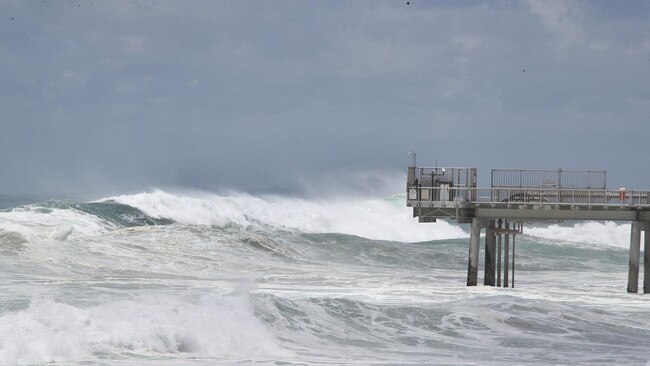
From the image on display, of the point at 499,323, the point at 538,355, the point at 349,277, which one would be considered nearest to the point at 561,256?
the point at 349,277

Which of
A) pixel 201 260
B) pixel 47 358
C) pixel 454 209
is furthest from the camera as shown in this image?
pixel 201 260

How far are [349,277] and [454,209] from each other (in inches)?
288

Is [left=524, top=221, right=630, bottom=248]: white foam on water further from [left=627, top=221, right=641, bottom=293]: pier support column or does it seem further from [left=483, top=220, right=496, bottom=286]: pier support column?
[left=627, top=221, right=641, bottom=293]: pier support column

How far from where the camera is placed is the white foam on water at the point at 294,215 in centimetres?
7719

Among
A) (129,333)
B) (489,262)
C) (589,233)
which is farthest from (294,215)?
(129,333)

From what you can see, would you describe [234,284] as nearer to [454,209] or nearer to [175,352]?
[454,209]

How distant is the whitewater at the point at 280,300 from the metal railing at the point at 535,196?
3.09 m

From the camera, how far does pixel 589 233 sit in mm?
Answer: 83500

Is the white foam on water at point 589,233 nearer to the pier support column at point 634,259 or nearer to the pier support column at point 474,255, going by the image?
Answer: the pier support column at point 634,259

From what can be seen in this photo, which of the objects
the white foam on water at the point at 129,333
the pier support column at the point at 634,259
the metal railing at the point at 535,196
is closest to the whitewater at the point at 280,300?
the white foam on water at the point at 129,333

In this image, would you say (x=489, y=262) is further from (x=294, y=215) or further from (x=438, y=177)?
(x=294, y=215)

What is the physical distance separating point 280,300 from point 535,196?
1229 centimetres

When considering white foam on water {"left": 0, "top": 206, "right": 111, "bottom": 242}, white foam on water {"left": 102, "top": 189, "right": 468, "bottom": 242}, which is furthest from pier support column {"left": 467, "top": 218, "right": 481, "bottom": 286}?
white foam on water {"left": 102, "top": 189, "right": 468, "bottom": 242}

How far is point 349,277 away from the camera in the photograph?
44.1 m
